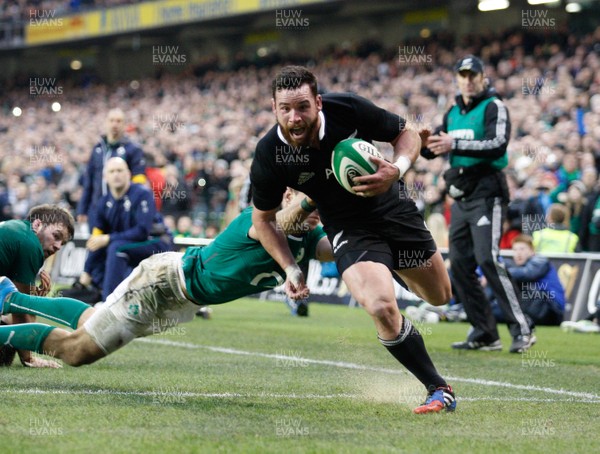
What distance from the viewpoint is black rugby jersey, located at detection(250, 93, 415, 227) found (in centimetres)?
603

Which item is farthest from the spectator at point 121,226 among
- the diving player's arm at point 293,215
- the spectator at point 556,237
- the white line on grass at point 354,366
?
the spectator at point 556,237

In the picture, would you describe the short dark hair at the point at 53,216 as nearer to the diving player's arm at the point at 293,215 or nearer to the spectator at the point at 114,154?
the diving player's arm at the point at 293,215

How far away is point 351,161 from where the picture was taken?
5785mm

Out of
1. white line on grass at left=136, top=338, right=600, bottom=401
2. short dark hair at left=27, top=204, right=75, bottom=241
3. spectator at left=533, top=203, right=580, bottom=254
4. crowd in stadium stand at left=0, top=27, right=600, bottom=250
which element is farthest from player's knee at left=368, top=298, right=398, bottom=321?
spectator at left=533, top=203, right=580, bottom=254

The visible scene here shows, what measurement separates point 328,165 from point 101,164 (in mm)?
6826

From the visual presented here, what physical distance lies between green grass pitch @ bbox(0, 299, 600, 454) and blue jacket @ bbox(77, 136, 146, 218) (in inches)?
109

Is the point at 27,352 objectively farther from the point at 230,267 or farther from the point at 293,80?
the point at 293,80

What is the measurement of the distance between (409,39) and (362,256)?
84.1 feet

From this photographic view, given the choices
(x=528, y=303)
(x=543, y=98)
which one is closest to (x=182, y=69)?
(x=543, y=98)

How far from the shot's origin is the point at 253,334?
11250mm

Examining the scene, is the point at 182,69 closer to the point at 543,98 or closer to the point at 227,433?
the point at 543,98

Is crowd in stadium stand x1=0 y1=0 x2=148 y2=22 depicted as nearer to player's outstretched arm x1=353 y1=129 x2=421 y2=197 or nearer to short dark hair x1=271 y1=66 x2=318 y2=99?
short dark hair x1=271 y1=66 x2=318 y2=99

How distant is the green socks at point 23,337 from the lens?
6422mm

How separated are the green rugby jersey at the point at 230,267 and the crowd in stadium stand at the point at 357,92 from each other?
21.4 ft
